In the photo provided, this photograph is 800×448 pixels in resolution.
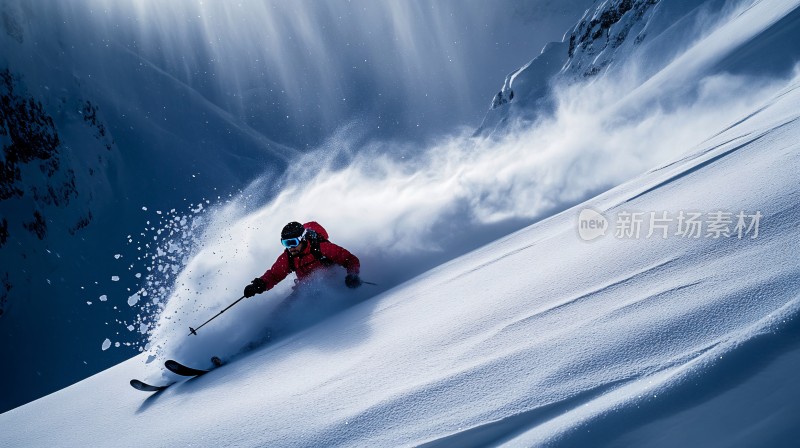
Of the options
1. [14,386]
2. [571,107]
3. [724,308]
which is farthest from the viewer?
[14,386]

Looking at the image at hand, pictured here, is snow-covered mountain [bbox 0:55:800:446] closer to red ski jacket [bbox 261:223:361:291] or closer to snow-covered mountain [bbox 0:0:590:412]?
red ski jacket [bbox 261:223:361:291]

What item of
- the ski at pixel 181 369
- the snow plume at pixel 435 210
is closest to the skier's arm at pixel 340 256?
the snow plume at pixel 435 210

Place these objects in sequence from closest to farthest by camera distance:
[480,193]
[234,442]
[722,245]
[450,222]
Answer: [722,245] → [234,442] → [450,222] → [480,193]

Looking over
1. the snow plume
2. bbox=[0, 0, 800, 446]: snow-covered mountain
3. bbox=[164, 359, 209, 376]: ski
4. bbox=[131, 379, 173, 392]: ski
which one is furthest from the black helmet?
bbox=[131, 379, 173, 392]: ski

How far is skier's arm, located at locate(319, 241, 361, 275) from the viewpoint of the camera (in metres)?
5.52

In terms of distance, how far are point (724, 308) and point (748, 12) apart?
33.8ft

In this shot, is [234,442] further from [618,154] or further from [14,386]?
[14,386]

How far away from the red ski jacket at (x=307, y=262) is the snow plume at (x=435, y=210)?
0.78ft

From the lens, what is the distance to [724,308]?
1.34m

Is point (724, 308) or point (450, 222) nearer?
point (724, 308)

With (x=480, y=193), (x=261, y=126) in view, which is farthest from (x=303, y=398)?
(x=261, y=126)

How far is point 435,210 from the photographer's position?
6.53m

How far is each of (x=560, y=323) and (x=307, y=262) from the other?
4276mm

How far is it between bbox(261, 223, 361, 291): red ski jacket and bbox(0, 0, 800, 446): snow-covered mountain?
0.30 m
